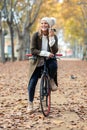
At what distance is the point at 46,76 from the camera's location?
699 centimetres

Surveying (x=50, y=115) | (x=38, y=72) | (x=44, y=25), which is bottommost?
(x=50, y=115)

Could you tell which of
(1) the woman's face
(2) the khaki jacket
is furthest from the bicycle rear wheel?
(1) the woman's face

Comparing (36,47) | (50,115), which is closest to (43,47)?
(36,47)

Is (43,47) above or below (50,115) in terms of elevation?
above

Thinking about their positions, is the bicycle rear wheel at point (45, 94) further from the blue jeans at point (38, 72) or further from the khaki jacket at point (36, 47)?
the khaki jacket at point (36, 47)

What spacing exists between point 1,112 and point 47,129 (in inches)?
65.4

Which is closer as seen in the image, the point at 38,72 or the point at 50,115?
the point at 50,115

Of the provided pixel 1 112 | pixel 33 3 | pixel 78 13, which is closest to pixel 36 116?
pixel 1 112

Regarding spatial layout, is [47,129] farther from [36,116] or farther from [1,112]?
[1,112]

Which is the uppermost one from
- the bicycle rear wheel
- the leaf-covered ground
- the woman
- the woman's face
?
the woman's face

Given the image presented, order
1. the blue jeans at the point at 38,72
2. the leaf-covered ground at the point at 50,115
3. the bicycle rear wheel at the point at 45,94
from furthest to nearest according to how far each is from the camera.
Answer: the blue jeans at the point at 38,72
the bicycle rear wheel at the point at 45,94
the leaf-covered ground at the point at 50,115

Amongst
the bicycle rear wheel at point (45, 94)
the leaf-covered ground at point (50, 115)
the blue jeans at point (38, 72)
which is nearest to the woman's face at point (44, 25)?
the blue jeans at point (38, 72)

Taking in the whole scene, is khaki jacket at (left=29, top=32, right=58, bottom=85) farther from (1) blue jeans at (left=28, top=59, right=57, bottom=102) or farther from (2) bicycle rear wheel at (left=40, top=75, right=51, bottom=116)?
(2) bicycle rear wheel at (left=40, top=75, right=51, bottom=116)

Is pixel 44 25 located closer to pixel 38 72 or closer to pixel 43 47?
pixel 43 47
